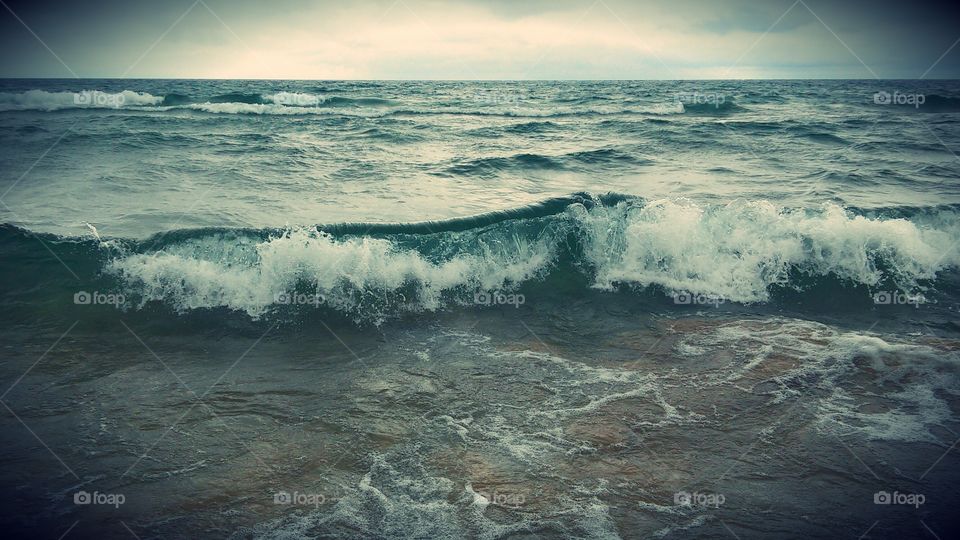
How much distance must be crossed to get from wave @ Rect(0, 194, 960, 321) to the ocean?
0.16ft

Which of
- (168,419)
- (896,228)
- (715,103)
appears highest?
(715,103)

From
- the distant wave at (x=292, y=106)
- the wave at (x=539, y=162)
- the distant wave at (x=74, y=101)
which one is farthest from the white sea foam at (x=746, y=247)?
the distant wave at (x=74, y=101)

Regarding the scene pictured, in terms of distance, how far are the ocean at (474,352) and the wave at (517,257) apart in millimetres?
47

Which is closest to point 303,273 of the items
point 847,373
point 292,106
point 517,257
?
point 517,257

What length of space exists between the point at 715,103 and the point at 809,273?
88.2 ft

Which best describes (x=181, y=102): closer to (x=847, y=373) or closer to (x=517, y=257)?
(x=517, y=257)

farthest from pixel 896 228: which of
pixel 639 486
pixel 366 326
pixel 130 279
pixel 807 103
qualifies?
pixel 807 103

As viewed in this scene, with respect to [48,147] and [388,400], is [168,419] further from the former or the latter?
[48,147]

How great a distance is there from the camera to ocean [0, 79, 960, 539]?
402cm

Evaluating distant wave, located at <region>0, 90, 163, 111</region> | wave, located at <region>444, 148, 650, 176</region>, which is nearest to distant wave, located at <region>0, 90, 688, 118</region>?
distant wave, located at <region>0, 90, 163, 111</region>

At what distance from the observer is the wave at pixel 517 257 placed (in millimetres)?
7875

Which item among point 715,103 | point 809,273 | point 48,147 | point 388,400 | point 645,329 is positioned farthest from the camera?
point 715,103

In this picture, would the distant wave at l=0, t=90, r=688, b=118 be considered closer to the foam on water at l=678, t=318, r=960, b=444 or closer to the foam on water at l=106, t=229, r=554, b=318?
the foam on water at l=106, t=229, r=554, b=318

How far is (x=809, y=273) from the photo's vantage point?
29.1 ft
